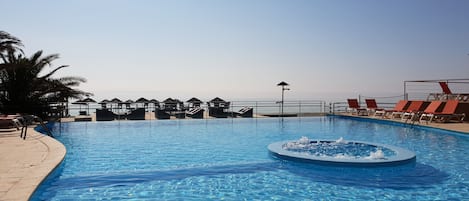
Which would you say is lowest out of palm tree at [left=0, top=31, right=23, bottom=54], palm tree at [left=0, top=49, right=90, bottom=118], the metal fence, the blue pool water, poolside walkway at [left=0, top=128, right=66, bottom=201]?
the blue pool water

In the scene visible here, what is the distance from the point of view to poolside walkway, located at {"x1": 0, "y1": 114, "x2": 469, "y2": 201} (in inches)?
141

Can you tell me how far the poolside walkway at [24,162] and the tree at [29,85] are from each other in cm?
564

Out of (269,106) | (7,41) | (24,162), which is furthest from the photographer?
(269,106)

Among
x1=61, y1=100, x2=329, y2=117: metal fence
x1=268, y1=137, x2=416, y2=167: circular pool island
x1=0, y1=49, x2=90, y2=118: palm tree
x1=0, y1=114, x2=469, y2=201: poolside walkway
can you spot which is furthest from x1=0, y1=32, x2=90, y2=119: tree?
x1=268, y1=137, x2=416, y2=167: circular pool island

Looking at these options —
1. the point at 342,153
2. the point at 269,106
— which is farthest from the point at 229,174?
the point at 269,106

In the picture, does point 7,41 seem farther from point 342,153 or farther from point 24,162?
point 342,153

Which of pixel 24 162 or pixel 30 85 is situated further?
pixel 30 85

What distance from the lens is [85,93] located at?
15141 mm

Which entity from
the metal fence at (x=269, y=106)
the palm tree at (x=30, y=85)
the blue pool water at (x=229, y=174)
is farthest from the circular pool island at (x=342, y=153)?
the palm tree at (x=30, y=85)

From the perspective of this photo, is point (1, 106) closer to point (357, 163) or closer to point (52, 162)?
point (52, 162)

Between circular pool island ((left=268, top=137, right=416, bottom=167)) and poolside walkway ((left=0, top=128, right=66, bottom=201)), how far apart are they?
12.5ft

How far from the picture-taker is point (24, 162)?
16.0ft

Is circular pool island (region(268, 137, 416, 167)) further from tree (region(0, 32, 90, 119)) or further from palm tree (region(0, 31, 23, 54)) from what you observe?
tree (region(0, 32, 90, 119))

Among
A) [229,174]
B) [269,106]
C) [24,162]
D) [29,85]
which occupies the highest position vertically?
[29,85]
